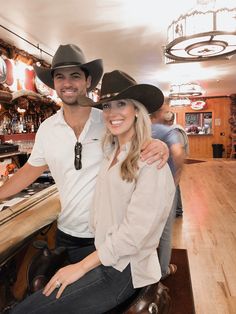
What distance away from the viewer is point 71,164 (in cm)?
175

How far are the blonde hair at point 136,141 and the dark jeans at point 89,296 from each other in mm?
429

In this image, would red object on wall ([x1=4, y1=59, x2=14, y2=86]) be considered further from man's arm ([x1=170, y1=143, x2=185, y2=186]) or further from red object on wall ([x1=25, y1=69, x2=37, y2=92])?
man's arm ([x1=170, y1=143, x2=185, y2=186])

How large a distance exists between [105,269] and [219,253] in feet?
8.77

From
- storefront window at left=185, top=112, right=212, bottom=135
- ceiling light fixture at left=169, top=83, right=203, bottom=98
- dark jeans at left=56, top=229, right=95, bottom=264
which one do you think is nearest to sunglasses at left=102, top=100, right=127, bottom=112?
dark jeans at left=56, top=229, right=95, bottom=264

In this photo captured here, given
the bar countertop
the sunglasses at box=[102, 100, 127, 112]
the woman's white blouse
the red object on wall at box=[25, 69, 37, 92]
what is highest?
the red object on wall at box=[25, 69, 37, 92]

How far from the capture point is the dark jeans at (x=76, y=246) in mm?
1714

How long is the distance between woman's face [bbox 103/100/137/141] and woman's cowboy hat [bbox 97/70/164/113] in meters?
0.05

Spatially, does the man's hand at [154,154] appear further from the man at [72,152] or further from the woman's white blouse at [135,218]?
the man at [72,152]

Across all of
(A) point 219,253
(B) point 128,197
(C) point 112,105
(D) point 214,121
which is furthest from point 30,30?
(D) point 214,121

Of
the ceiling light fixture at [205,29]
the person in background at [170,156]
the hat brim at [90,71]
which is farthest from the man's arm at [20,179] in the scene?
the ceiling light fixture at [205,29]

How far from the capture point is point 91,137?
182cm

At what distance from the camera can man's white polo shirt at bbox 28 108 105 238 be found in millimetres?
1722

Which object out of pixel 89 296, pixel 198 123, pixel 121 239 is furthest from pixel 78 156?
pixel 198 123

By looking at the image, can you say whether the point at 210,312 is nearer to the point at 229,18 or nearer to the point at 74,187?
the point at 74,187
